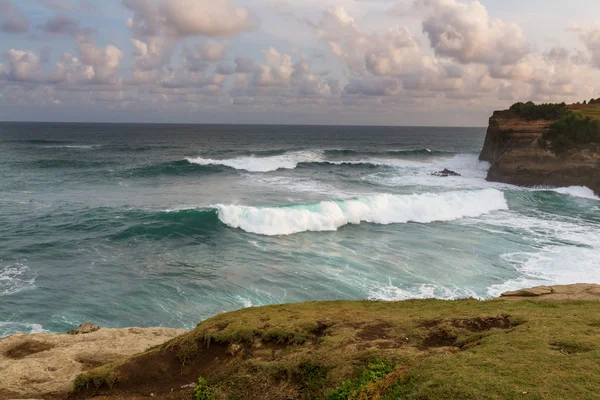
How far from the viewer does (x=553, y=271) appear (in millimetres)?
20172

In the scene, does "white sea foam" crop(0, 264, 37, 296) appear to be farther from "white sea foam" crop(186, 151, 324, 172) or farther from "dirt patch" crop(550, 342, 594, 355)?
"white sea foam" crop(186, 151, 324, 172)

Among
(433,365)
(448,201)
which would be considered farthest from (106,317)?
(448,201)

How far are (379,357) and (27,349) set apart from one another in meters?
8.99

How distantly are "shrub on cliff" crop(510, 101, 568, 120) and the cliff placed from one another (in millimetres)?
48045

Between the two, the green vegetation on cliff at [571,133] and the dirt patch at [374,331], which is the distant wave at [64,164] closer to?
the green vegetation on cliff at [571,133]

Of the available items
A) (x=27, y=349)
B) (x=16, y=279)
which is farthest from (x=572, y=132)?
(x=27, y=349)

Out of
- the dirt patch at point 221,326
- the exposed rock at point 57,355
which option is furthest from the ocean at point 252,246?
the dirt patch at point 221,326

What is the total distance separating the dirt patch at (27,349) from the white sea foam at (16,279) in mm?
7260

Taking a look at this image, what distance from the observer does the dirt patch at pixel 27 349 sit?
10758 mm

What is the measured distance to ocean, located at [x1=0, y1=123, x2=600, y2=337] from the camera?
57.3 ft

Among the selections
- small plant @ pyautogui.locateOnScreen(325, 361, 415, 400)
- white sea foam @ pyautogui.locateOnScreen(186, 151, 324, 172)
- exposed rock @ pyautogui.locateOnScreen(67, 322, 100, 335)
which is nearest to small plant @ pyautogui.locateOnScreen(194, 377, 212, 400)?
small plant @ pyautogui.locateOnScreen(325, 361, 415, 400)

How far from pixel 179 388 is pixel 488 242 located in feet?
71.7

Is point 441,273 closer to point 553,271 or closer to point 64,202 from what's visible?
point 553,271

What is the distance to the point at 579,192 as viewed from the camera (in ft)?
139
